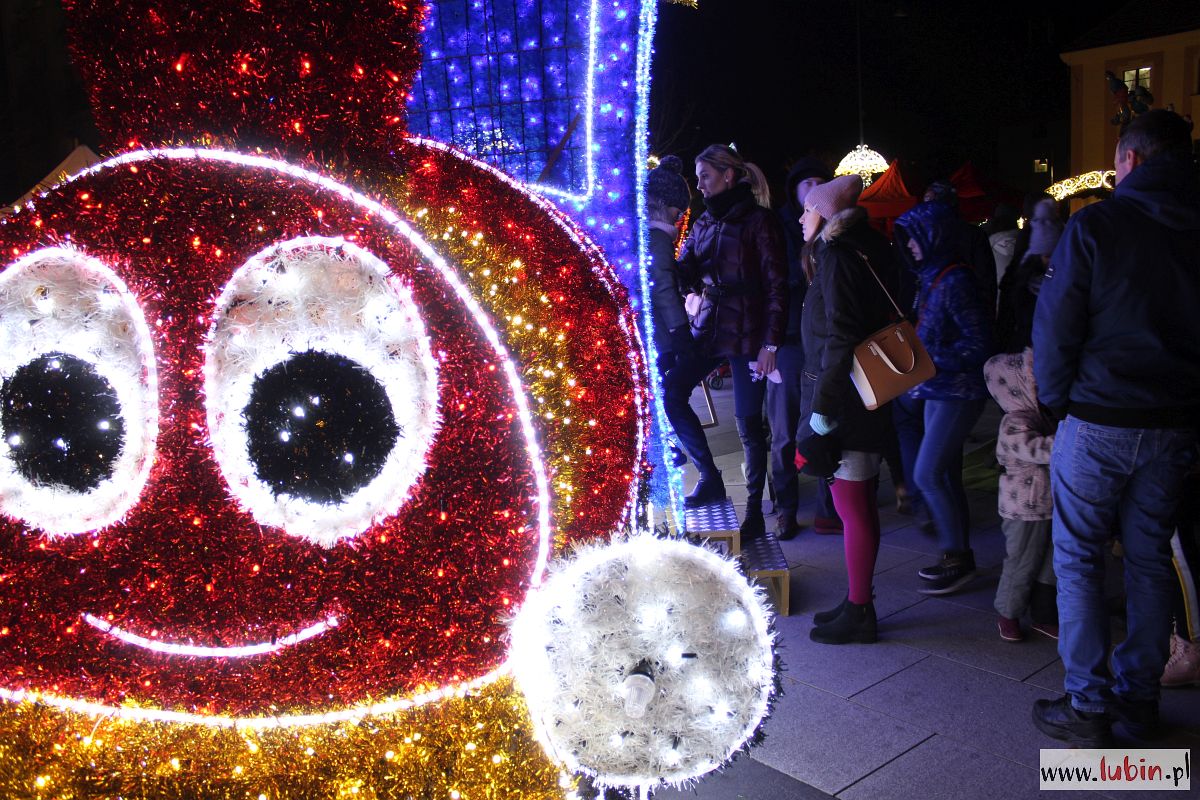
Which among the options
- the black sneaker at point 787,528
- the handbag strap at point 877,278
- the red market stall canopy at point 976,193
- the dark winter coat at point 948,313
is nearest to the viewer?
the handbag strap at point 877,278

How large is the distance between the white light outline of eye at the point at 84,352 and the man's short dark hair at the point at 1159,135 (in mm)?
2672

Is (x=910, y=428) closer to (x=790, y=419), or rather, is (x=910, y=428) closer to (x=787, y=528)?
(x=790, y=419)

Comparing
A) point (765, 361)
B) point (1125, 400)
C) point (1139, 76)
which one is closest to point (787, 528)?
point (765, 361)

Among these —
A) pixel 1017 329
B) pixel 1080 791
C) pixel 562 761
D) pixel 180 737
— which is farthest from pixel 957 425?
pixel 180 737

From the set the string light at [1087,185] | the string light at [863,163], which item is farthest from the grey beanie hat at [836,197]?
the string light at [863,163]

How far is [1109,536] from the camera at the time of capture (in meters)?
2.91

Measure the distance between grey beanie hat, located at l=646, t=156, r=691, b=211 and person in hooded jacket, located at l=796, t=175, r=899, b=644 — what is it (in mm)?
1008

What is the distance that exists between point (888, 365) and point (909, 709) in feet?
3.99

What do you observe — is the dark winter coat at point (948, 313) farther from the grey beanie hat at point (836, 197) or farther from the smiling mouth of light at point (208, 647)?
the smiling mouth of light at point (208, 647)

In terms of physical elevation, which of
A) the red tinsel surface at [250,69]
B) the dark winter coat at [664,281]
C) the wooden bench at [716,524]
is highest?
the red tinsel surface at [250,69]

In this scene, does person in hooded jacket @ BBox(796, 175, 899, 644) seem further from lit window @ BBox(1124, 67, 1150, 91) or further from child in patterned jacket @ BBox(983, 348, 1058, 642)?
lit window @ BBox(1124, 67, 1150, 91)

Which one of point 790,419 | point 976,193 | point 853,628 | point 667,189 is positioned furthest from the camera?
point 976,193

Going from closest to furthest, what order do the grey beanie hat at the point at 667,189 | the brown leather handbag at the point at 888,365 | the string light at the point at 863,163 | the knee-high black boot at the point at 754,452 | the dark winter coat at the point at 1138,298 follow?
the dark winter coat at the point at 1138,298
the brown leather handbag at the point at 888,365
the grey beanie hat at the point at 667,189
the knee-high black boot at the point at 754,452
the string light at the point at 863,163

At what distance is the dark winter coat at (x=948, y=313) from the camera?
165 inches
